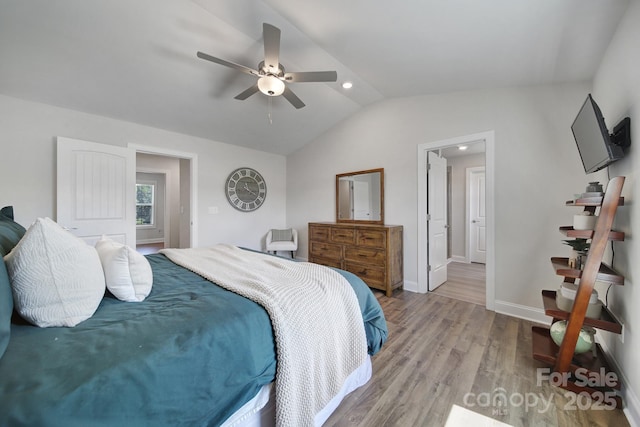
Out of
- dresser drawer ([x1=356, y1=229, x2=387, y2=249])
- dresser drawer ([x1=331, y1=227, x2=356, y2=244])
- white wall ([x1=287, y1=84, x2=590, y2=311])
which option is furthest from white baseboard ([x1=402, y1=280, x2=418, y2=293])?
dresser drawer ([x1=331, y1=227, x2=356, y2=244])

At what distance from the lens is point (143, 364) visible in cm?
79

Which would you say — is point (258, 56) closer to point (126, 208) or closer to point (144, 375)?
point (126, 208)

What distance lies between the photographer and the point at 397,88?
126 inches

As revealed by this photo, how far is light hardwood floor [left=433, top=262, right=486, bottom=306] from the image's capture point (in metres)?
3.24

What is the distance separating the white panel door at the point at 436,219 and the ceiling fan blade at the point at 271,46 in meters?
2.30

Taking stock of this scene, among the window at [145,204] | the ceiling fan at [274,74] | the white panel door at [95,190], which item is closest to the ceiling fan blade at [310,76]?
the ceiling fan at [274,74]

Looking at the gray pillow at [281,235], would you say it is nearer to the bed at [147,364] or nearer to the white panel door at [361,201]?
the white panel door at [361,201]

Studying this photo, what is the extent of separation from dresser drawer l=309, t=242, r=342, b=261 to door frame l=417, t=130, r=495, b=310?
116 centimetres

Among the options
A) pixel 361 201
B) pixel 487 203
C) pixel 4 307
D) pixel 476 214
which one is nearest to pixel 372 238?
pixel 361 201

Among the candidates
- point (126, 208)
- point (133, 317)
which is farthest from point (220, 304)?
point (126, 208)

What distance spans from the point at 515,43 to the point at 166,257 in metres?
3.37

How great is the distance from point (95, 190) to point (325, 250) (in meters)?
3.12

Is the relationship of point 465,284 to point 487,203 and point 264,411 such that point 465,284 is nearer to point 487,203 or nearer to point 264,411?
point 487,203

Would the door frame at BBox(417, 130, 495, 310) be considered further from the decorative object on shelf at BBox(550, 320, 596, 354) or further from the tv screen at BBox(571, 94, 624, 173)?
the decorative object on shelf at BBox(550, 320, 596, 354)
